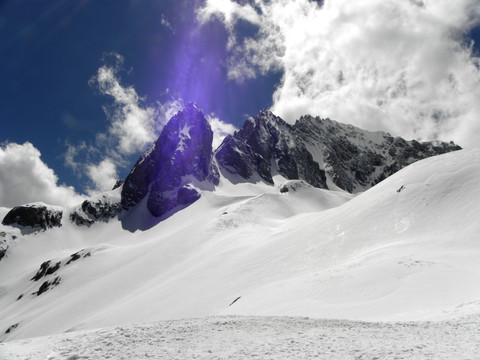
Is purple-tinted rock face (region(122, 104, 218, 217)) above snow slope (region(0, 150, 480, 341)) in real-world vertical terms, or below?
above

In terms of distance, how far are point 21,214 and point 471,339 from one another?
16441 cm

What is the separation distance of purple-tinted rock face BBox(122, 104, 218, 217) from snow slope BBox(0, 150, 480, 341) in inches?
2179

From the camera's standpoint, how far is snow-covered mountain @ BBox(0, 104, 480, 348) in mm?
22562

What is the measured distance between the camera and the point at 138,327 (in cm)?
1430

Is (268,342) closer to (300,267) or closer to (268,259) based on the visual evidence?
(300,267)

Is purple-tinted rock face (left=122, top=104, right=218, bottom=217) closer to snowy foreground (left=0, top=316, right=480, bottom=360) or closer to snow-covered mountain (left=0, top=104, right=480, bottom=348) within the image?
snow-covered mountain (left=0, top=104, right=480, bottom=348)

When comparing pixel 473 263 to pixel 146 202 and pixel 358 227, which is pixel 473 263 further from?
pixel 146 202

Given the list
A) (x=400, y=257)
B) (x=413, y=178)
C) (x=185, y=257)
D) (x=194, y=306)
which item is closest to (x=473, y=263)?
(x=400, y=257)

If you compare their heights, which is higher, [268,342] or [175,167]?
[175,167]

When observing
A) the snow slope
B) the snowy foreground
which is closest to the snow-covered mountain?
the snow slope

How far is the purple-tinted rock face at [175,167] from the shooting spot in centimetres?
15075

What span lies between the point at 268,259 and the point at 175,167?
117m

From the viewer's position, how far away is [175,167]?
158750mm

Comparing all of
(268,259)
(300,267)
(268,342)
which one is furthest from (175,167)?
(268,342)
